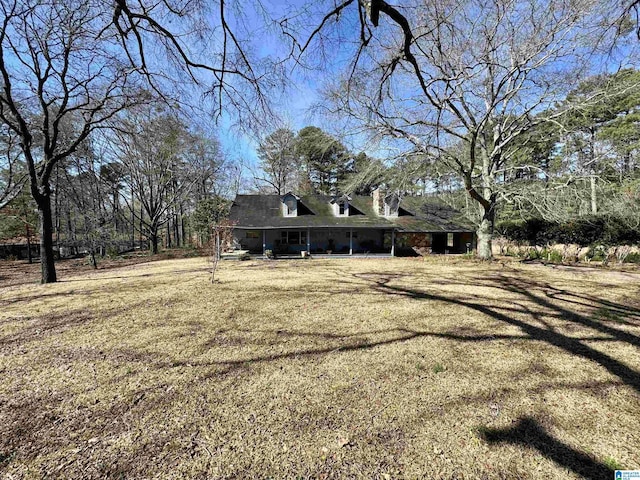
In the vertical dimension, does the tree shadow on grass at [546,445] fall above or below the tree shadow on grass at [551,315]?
below

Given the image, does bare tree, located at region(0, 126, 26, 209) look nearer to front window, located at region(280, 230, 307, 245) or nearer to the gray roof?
the gray roof

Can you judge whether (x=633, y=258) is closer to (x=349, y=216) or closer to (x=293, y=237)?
(x=349, y=216)

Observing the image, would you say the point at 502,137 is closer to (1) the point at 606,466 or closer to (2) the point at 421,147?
(2) the point at 421,147

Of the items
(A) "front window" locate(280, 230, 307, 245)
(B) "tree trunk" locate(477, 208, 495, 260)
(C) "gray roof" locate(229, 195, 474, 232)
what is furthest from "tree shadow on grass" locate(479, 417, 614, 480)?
(A) "front window" locate(280, 230, 307, 245)

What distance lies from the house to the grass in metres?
13.0

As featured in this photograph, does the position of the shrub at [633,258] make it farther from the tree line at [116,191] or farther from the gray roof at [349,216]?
the tree line at [116,191]

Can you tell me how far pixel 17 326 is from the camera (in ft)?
18.1

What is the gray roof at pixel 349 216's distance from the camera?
19.2 m

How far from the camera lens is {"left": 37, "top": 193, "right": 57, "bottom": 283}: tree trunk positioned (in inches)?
380

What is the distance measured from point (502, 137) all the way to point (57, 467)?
2044 cm

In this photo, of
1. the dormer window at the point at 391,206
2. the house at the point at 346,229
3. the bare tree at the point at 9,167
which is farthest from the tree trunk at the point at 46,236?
the dormer window at the point at 391,206


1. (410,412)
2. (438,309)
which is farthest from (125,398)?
(438,309)

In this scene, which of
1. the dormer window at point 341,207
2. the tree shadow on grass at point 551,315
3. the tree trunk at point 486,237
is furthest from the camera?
the dormer window at point 341,207

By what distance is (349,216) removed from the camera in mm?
20844
